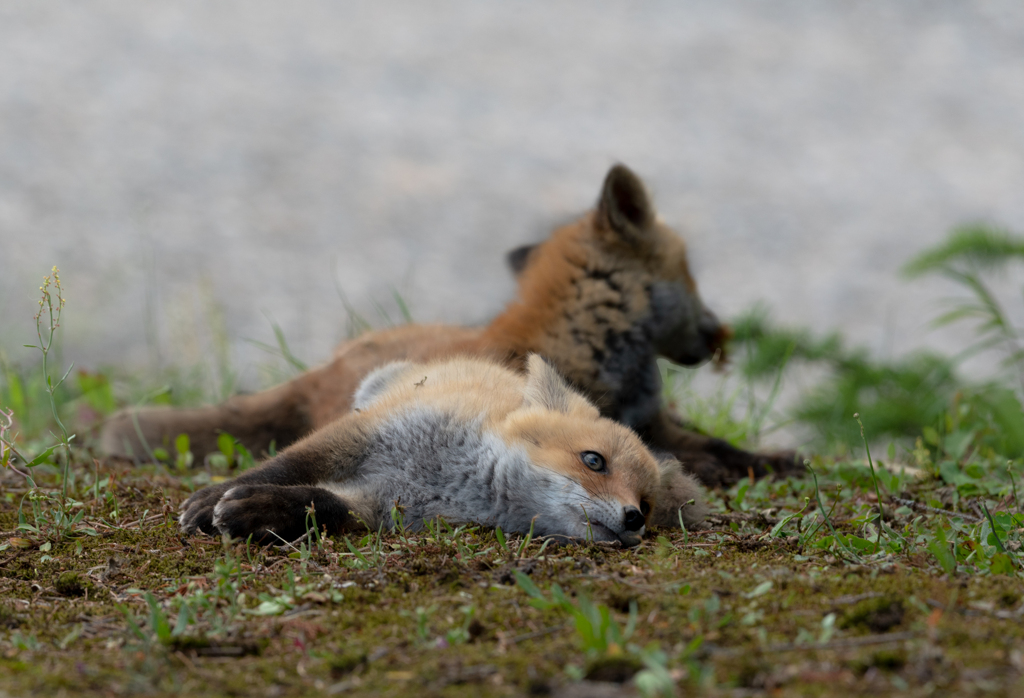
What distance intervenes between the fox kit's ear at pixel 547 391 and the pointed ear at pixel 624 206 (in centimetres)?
177

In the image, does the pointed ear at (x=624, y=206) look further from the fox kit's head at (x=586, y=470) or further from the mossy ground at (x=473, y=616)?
the mossy ground at (x=473, y=616)

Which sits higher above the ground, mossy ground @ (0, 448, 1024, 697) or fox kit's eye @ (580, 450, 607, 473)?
fox kit's eye @ (580, 450, 607, 473)

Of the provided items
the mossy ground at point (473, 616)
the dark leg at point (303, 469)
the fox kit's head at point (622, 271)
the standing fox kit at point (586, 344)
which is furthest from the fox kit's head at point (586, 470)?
the fox kit's head at point (622, 271)

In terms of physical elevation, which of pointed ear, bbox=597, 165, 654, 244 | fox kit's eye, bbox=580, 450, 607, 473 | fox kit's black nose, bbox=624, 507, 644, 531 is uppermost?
pointed ear, bbox=597, 165, 654, 244

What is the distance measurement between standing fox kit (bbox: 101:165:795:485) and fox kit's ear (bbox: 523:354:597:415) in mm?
961

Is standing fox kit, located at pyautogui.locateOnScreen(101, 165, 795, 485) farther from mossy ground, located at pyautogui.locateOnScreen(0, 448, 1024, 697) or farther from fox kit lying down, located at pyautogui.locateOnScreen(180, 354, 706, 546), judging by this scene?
mossy ground, located at pyautogui.locateOnScreen(0, 448, 1024, 697)

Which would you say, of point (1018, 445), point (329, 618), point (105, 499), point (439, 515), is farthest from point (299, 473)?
point (1018, 445)

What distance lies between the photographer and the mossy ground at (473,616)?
73.5 inches

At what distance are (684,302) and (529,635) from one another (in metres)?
3.64

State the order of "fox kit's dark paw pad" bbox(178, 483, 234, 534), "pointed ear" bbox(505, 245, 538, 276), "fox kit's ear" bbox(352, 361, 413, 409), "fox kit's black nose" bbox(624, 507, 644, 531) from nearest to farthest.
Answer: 1. "fox kit's black nose" bbox(624, 507, 644, 531)
2. "fox kit's dark paw pad" bbox(178, 483, 234, 534)
3. "fox kit's ear" bbox(352, 361, 413, 409)
4. "pointed ear" bbox(505, 245, 538, 276)

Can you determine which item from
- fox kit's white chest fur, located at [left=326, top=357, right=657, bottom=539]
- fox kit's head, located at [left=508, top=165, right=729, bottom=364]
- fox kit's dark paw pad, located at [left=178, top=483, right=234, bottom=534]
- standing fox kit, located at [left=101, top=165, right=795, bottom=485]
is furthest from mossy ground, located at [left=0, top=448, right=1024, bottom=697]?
fox kit's head, located at [left=508, top=165, right=729, bottom=364]

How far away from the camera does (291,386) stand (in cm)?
552

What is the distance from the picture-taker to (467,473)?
3.46 metres

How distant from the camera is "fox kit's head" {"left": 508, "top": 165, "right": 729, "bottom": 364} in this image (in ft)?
16.7
